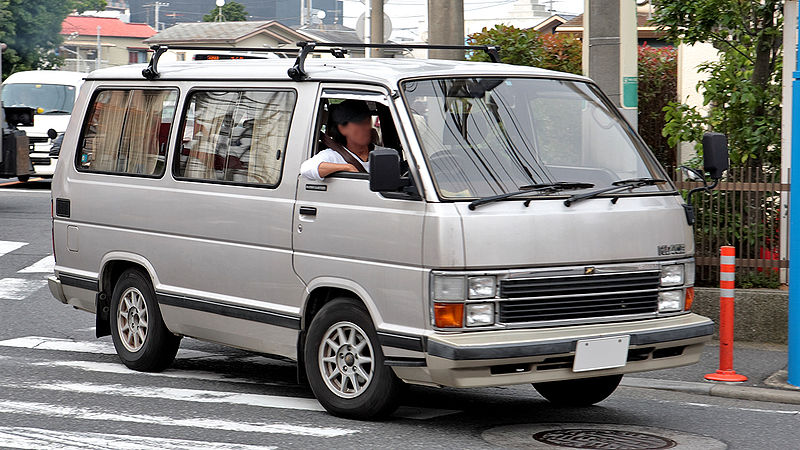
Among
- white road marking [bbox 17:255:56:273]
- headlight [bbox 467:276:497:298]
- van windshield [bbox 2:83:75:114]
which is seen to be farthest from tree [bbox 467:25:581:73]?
van windshield [bbox 2:83:75:114]

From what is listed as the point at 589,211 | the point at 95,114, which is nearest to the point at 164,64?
the point at 95,114

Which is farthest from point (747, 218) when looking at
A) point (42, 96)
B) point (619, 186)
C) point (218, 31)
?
point (218, 31)

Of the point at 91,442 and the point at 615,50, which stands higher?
the point at 615,50

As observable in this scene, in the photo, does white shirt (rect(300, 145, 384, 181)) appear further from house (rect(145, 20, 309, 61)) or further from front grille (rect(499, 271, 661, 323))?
house (rect(145, 20, 309, 61))

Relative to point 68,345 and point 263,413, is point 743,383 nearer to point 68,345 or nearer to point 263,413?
point 263,413

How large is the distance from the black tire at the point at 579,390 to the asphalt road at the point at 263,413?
0.22ft

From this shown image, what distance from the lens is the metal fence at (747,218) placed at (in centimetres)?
1027

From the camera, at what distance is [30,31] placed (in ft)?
153

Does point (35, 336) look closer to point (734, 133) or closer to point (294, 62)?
point (294, 62)

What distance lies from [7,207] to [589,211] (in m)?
15.3

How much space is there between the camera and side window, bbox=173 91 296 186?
7668 millimetres

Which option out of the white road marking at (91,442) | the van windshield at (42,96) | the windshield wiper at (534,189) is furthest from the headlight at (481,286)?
the van windshield at (42,96)

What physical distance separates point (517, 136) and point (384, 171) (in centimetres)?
97

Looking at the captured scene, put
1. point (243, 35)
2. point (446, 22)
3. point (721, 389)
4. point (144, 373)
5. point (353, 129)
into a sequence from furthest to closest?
point (243, 35) → point (446, 22) → point (144, 373) → point (721, 389) → point (353, 129)
